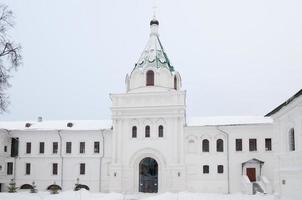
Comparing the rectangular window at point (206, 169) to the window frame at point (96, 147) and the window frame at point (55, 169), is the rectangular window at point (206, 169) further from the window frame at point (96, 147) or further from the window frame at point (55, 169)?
the window frame at point (55, 169)

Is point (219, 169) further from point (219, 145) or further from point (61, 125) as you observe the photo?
point (61, 125)

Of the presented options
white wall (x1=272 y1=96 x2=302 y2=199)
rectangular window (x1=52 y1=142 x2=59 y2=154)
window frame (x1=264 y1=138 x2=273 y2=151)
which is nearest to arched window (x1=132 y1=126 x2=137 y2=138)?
rectangular window (x1=52 y1=142 x2=59 y2=154)

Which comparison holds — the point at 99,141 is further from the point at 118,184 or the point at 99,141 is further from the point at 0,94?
the point at 0,94

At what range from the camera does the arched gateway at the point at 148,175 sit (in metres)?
40.2

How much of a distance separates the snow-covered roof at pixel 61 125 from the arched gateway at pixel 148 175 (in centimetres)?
575

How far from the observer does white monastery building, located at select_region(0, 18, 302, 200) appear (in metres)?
39.3

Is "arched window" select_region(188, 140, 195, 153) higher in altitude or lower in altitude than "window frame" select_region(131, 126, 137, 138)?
lower

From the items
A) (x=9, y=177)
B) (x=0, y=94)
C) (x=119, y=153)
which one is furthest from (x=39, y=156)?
(x=0, y=94)

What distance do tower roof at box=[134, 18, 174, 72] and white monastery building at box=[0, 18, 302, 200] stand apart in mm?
103

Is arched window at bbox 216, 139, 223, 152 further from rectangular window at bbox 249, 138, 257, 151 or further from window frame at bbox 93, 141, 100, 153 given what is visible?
window frame at bbox 93, 141, 100, 153

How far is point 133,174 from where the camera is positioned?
4019 centimetres

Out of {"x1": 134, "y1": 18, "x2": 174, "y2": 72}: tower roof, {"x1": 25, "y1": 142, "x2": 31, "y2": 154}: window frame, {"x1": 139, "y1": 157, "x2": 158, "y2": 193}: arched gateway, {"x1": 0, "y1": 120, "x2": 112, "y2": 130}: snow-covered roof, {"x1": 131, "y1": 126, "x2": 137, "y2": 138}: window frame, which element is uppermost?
{"x1": 134, "y1": 18, "x2": 174, "y2": 72}: tower roof

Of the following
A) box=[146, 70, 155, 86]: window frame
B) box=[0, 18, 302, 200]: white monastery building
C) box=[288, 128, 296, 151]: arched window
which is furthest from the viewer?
box=[146, 70, 155, 86]: window frame

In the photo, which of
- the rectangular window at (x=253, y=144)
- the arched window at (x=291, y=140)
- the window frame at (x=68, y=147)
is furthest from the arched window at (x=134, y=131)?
the arched window at (x=291, y=140)
